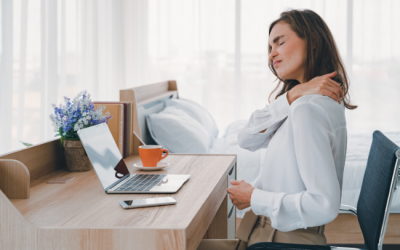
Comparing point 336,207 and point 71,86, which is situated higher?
point 71,86

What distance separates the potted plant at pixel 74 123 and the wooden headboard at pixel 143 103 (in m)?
0.34

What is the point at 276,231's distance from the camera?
104 centimetres

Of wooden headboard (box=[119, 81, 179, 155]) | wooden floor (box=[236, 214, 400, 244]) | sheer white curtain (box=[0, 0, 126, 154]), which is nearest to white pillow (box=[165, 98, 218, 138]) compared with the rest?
wooden headboard (box=[119, 81, 179, 155])

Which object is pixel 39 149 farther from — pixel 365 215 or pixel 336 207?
A: pixel 365 215

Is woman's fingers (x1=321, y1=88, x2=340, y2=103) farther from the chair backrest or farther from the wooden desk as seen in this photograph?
the wooden desk

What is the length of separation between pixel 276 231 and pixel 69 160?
2.23 ft

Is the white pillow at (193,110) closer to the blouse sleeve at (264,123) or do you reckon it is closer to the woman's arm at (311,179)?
the blouse sleeve at (264,123)

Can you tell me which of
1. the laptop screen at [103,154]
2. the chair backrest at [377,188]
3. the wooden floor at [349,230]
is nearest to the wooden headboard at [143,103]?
the laptop screen at [103,154]

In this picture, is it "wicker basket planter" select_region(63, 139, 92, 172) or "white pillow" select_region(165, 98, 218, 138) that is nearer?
"wicker basket planter" select_region(63, 139, 92, 172)

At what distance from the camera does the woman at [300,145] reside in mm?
875

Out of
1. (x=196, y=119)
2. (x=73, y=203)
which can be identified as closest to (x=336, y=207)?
(x=73, y=203)

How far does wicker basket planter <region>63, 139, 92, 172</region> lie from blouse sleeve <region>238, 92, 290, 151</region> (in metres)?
0.52

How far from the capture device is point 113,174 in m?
1.08

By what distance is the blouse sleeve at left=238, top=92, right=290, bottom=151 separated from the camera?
107 cm
